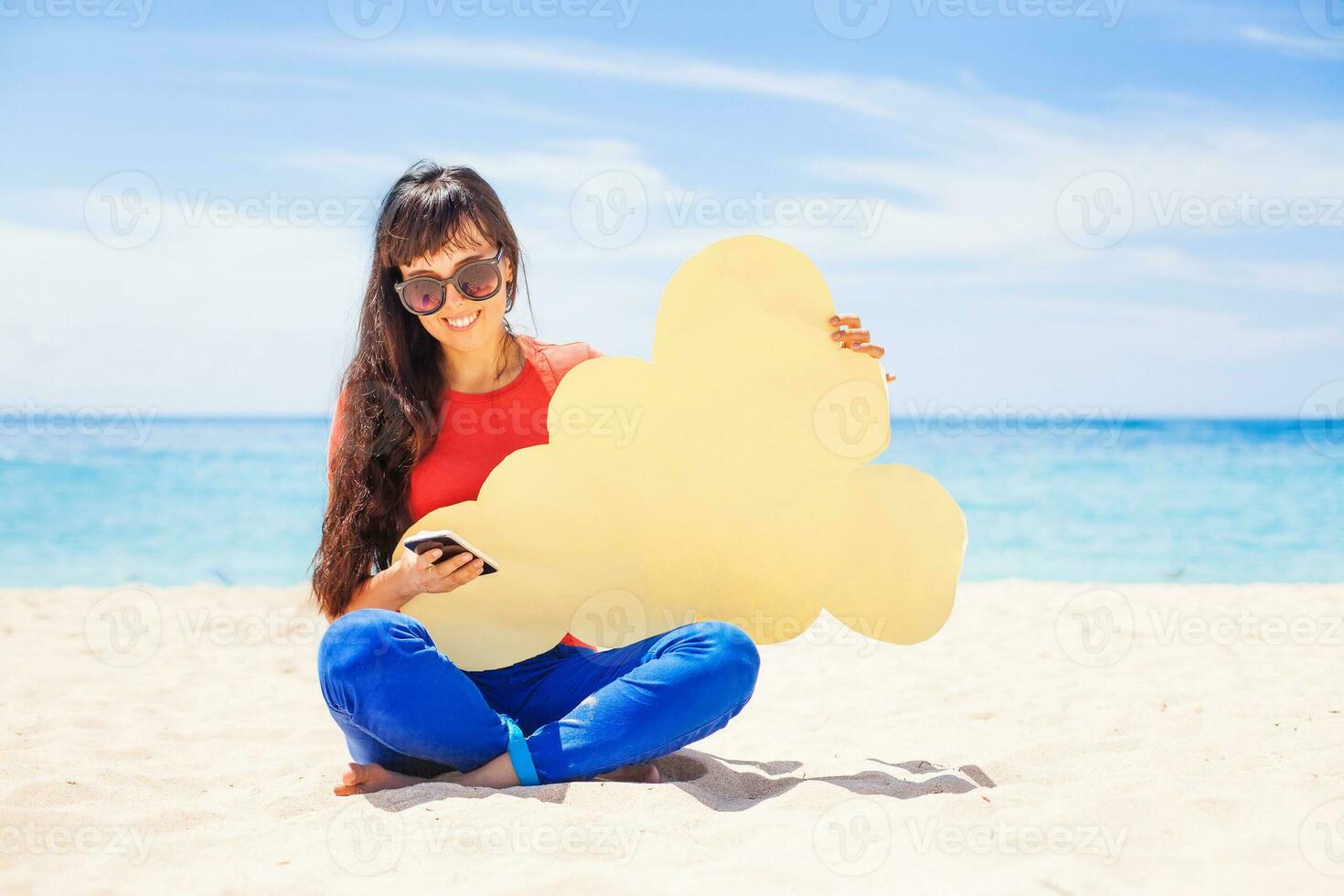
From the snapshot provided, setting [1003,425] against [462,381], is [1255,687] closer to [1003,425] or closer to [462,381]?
[462,381]

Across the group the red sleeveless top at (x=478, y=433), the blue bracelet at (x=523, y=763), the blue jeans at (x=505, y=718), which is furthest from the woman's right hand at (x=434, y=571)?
the blue bracelet at (x=523, y=763)

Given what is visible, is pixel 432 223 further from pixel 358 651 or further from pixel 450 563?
pixel 358 651

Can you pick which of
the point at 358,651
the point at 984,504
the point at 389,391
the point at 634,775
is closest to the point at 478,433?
the point at 389,391

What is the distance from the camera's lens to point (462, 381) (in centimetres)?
302

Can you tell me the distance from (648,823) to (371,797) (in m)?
0.74

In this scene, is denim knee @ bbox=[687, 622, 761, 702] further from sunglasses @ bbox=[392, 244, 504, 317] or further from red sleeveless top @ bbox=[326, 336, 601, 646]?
sunglasses @ bbox=[392, 244, 504, 317]

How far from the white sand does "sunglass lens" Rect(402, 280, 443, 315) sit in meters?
1.27

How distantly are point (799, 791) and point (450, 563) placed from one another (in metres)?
1.06

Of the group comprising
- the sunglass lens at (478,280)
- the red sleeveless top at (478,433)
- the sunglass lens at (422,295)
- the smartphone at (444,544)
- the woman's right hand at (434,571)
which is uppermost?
the sunglass lens at (478,280)

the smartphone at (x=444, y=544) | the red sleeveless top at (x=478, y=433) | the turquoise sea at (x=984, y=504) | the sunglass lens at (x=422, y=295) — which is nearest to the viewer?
the smartphone at (x=444, y=544)

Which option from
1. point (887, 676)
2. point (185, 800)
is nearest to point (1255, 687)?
point (887, 676)

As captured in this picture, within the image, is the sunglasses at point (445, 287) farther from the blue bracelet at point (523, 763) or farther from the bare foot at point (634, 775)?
the bare foot at point (634, 775)

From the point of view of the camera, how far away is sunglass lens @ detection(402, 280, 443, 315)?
2738 mm

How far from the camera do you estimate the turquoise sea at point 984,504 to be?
10.8 metres
